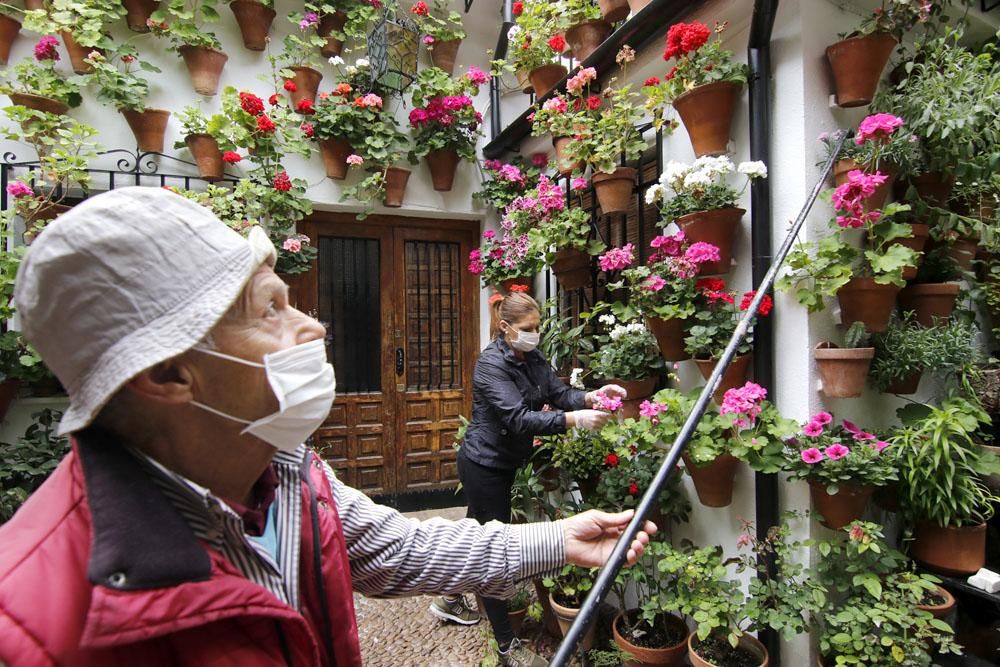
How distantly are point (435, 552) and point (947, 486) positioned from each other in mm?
1865

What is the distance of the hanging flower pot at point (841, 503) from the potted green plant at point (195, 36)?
443 cm

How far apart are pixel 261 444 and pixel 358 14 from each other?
4.17 m

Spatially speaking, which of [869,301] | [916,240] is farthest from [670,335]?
[916,240]

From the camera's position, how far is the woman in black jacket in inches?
102

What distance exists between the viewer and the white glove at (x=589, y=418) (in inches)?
93.0

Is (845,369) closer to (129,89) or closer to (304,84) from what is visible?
(304,84)

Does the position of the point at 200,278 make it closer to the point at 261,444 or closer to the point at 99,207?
the point at 99,207

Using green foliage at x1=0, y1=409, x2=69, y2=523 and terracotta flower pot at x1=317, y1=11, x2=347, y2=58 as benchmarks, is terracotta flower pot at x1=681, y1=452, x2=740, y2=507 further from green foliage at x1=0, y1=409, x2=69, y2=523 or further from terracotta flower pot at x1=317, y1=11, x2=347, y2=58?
terracotta flower pot at x1=317, y1=11, x2=347, y2=58

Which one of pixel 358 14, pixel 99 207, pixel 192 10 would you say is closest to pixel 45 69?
pixel 192 10

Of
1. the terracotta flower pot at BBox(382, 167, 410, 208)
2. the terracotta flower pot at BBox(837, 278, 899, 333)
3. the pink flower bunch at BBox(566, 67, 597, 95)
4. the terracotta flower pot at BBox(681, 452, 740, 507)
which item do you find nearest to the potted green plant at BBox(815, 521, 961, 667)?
the terracotta flower pot at BBox(681, 452, 740, 507)

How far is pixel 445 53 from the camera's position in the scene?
14.3ft

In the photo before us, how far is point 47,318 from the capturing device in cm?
66

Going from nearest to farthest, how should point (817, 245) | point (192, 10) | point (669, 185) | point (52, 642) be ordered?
1. point (52, 642)
2. point (817, 245)
3. point (669, 185)
4. point (192, 10)

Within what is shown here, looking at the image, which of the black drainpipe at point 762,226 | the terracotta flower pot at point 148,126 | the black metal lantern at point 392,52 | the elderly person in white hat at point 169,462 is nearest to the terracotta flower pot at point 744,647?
the black drainpipe at point 762,226
